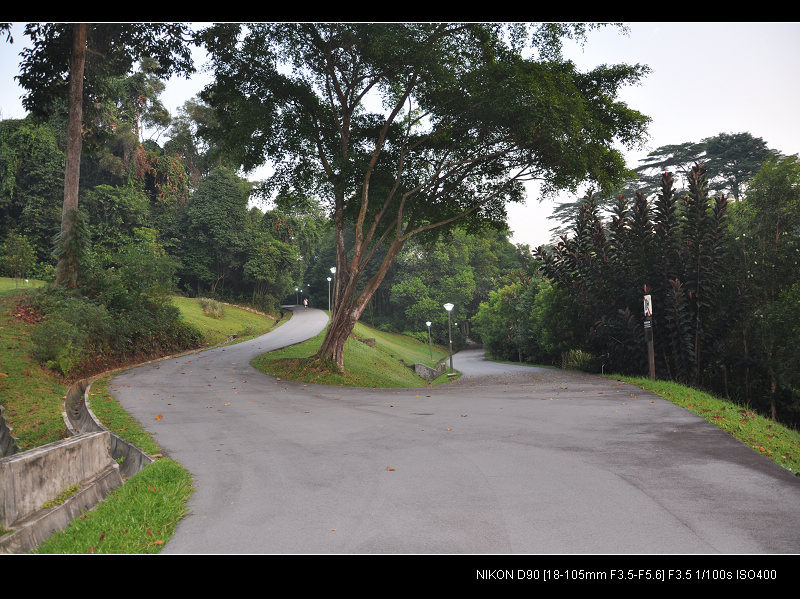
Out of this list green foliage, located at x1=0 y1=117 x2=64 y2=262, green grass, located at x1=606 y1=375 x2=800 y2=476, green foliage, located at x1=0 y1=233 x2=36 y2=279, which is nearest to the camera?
green grass, located at x1=606 y1=375 x2=800 y2=476

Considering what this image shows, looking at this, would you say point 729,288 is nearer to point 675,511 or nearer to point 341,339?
point 341,339

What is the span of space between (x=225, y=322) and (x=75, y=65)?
73.6 feet

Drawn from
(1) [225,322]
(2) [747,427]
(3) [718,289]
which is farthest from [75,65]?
(1) [225,322]

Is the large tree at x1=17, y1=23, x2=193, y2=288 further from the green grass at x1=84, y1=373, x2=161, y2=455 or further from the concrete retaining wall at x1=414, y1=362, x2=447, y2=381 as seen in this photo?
the concrete retaining wall at x1=414, y1=362, x2=447, y2=381

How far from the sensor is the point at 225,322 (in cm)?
3672

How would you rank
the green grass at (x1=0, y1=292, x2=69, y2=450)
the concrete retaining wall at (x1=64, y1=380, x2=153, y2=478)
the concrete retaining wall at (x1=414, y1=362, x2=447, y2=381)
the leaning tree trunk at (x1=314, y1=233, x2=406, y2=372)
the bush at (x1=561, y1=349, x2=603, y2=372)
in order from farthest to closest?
1. the concrete retaining wall at (x1=414, y1=362, x2=447, y2=381)
2. the bush at (x1=561, y1=349, x2=603, y2=372)
3. the leaning tree trunk at (x1=314, y1=233, x2=406, y2=372)
4. the green grass at (x1=0, y1=292, x2=69, y2=450)
5. the concrete retaining wall at (x1=64, y1=380, x2=153, y2=478)

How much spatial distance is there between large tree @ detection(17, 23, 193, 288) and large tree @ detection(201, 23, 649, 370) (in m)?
1.65

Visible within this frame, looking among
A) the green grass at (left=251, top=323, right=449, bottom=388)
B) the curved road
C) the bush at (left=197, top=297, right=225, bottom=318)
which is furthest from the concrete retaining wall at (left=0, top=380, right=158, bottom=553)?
the bush at (left=197, top=297, right=225, bottom=318)

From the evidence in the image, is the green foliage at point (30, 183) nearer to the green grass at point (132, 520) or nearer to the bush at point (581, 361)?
the bush at point (581, 361)

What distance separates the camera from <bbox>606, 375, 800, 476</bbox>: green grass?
22.2 feet

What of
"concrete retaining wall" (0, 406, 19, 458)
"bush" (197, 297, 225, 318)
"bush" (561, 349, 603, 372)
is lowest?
"bush" (561, 349, 603, 372)

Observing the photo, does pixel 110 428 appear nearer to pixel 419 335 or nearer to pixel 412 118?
pixel 412 118

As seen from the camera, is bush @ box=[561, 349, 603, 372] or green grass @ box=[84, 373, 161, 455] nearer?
green grass @ box=[84, 373, 161, 455]
